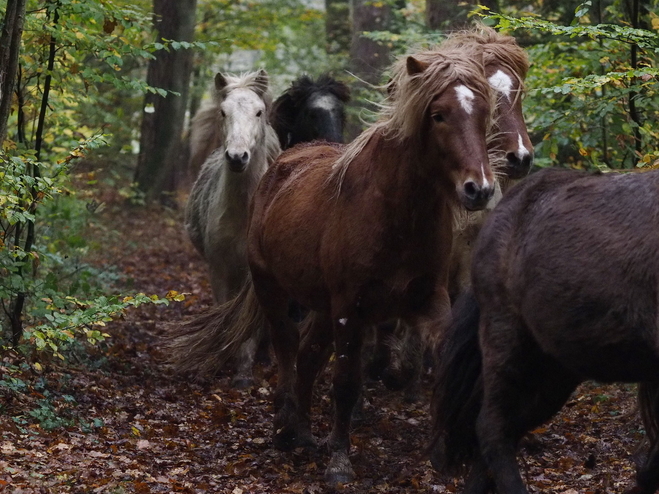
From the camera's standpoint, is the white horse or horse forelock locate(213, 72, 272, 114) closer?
the white horse

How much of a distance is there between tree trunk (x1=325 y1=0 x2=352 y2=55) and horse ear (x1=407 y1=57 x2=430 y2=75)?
54.9 ft

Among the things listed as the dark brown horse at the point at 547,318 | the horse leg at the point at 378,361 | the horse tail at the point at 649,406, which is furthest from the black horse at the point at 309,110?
the horse tail at the point at 649,406

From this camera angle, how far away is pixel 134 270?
14.2 m

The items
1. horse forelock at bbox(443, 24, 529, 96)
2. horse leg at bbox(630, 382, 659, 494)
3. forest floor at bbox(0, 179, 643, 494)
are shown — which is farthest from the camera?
horse forelock at bbox(443, 24, 529, 96)

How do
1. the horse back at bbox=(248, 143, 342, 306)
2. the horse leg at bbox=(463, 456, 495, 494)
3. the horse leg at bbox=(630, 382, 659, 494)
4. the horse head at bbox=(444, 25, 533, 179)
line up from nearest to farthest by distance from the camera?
1. the horse leg at bbox=(630, 382, 659, 494)
2. the horse leg at bbox=(463, 456, 495, 494)
3. the horse head at bbox=(444, 25, 533, 179)
4. the horse back at bbox=(248, 143, 342, 306)

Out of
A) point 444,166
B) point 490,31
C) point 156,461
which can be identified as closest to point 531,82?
point 490,31

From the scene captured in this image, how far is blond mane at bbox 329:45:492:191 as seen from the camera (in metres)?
5.62

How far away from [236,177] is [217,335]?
1.71m

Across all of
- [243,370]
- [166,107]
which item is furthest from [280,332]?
[166,107]

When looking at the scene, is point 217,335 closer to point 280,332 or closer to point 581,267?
point 280,332

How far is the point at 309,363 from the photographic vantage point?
711 centimetres

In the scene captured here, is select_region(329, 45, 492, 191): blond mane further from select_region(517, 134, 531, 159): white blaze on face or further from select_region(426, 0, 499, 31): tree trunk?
select_region(426, 0, 499, 31): tree trunk

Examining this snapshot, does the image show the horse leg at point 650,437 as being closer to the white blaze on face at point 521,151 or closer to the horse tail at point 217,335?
the white blaze on face at point 521,151

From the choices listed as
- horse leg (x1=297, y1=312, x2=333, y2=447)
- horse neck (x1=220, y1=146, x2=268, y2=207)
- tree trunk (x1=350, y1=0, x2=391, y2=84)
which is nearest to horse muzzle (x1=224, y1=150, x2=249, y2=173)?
horse neck (x1=220, y1=146, x2=268, y2=207)
